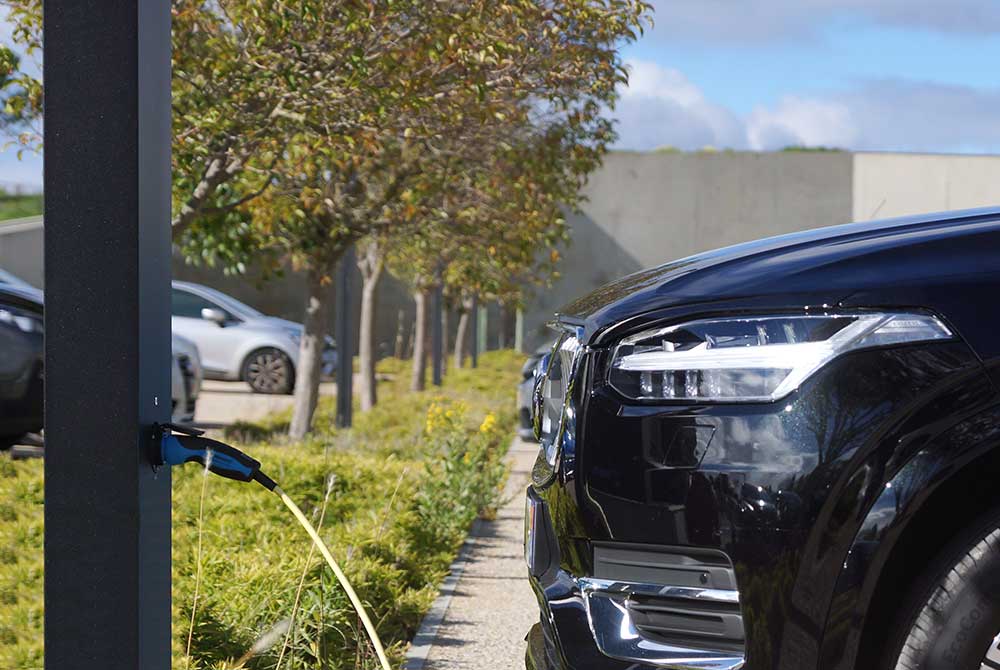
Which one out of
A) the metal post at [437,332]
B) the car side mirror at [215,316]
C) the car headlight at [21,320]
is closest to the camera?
the car headlight at [21,320]

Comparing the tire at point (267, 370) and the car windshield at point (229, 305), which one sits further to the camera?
the car windshield at point (229, 305)

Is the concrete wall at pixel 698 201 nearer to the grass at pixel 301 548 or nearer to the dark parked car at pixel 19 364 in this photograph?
the grass at pixel 301 548

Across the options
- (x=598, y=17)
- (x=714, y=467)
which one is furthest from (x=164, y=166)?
(x=598, y=17)

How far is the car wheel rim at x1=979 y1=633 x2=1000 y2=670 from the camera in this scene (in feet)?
6.48

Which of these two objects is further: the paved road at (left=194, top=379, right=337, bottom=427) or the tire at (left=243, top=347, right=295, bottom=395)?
the tire at (left=243, top=347, right=295, bottom=395)

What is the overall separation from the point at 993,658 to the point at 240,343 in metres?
14.5

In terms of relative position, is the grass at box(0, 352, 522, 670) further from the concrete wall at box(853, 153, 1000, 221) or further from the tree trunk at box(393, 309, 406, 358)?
the concrete wall at box(853, 153, 1000, 221)

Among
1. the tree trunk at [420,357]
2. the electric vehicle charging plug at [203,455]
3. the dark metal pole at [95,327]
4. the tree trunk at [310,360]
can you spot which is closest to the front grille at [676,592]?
the electric vehicle charging plug at [203,455]

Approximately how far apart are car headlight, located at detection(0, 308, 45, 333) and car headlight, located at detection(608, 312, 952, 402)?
21.4 feet

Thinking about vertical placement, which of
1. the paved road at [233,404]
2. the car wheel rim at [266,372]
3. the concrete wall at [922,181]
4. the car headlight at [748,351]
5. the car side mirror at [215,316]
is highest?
the concrete wall at [922,181]

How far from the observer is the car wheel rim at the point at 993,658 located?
1974 mm

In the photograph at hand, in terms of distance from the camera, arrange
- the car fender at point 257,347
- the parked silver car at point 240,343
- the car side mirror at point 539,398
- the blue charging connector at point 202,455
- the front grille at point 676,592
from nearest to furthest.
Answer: the front grille at point 676,592, the blue charging connector at point 202,455, the car side mirror at point 539,398, the car fender at point 257,347, the parked silver car at point 240,343

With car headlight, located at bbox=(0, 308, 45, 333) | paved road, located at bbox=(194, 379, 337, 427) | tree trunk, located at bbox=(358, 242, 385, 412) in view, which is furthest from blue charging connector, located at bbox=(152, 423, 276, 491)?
tree trunk, located at bbox=(358, 242, 385, 412)

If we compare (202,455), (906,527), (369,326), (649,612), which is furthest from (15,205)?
(906,527)
